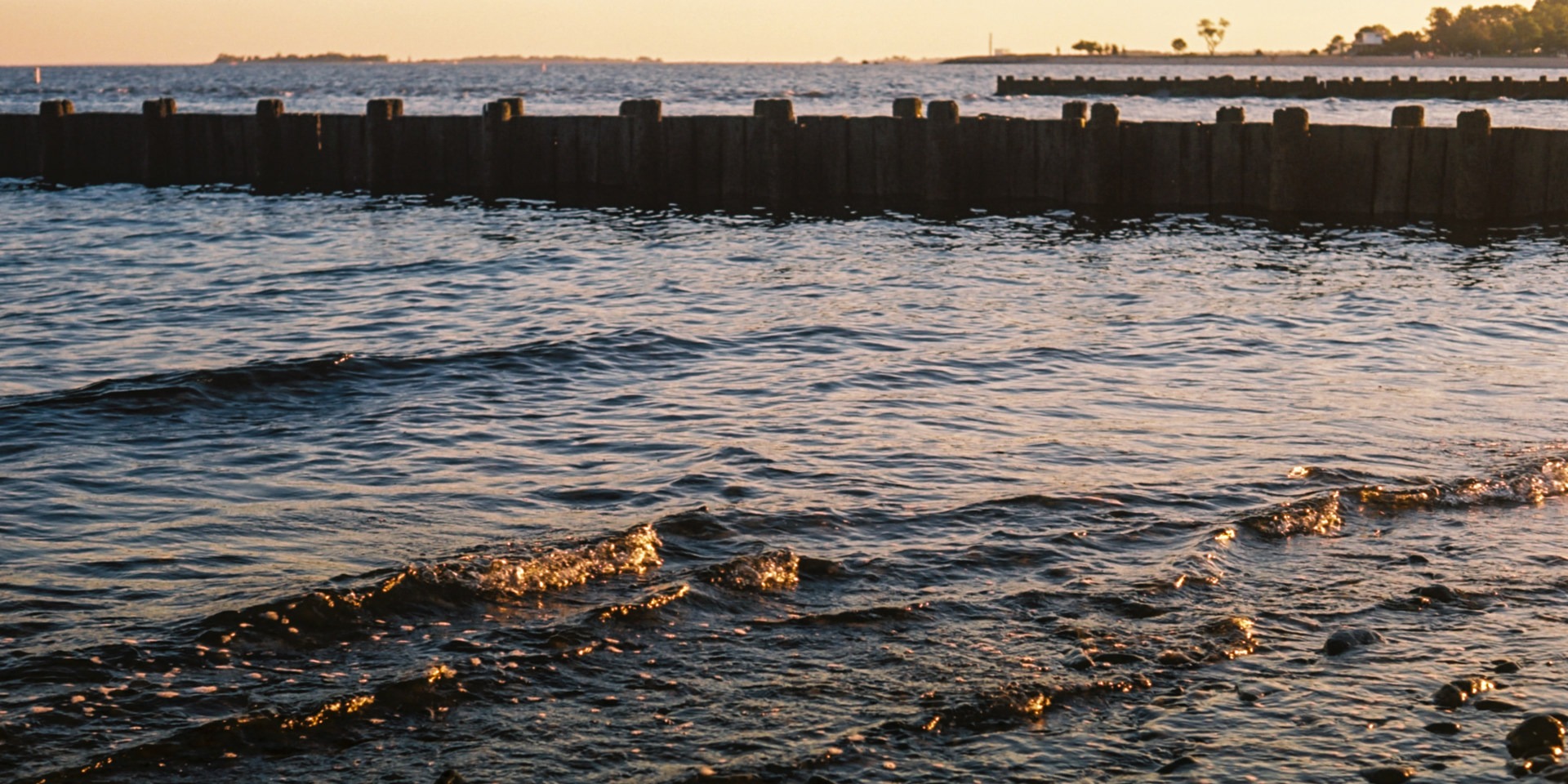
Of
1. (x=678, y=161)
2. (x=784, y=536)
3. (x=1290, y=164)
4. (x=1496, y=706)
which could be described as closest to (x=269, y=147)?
(x=678, y=161)

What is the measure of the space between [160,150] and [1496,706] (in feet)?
83.4

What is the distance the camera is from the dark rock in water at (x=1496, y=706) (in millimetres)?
4660

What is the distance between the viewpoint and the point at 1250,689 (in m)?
4.86

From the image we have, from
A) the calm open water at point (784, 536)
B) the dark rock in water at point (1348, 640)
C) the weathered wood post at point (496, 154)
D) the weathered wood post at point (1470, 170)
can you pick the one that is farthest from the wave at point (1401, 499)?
the weathered wood post at point (496, 154)

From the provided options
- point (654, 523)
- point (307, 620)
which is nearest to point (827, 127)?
point (654, 523)

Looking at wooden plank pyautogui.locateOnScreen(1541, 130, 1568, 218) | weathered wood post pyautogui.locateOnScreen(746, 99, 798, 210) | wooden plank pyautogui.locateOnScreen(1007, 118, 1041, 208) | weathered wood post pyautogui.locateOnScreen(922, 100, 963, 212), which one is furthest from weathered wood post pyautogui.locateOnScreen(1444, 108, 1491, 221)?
weathered wood post pyautogui.locateOnScreen(746, 99, 798, 210)

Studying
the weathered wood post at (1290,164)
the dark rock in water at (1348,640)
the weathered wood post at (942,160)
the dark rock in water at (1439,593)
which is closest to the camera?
the dark rock in water at (1348,640)

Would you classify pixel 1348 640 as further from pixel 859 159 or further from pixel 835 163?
pixel 835 163

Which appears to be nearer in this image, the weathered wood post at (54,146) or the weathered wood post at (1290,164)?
the weathered wood post at (1290,164)

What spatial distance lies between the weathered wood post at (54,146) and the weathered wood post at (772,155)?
13288 mm

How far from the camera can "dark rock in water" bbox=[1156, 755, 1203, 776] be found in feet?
14.1

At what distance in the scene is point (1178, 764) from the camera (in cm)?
433

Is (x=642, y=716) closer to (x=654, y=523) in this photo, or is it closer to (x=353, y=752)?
(x=353, y=752)

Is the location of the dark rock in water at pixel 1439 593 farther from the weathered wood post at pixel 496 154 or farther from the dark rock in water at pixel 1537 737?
the weathered wood post at pixel 496 154
